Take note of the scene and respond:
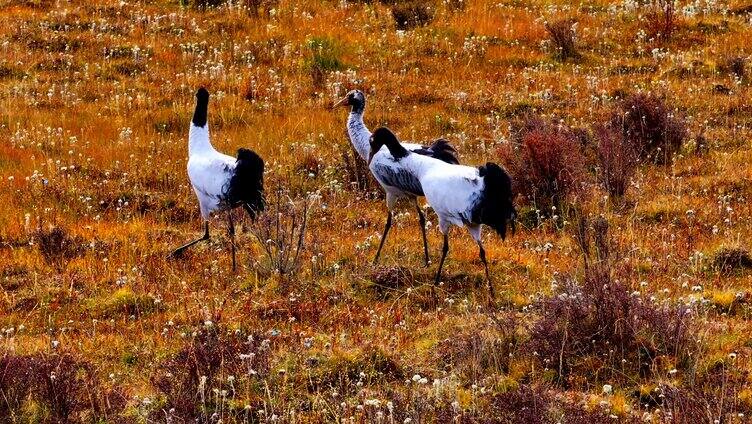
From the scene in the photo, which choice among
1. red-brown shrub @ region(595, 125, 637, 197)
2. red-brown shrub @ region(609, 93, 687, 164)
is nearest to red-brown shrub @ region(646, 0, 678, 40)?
red-brown shrub @ region(609, 93, 687, 164)

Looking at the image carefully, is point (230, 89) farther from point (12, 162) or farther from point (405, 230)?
point (405, 230)

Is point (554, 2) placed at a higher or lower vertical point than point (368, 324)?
higher

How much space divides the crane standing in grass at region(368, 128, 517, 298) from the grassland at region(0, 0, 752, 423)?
0.57 m

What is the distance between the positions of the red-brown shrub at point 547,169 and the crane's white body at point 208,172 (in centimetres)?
337

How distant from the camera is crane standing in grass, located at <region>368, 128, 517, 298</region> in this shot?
8844 millimetres

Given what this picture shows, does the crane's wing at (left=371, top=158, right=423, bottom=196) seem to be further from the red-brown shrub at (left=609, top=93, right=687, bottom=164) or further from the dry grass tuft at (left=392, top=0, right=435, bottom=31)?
the dry grass tuft at (left=392, top=0, right=435, bottom=31)

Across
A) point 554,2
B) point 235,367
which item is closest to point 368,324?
point 235,367

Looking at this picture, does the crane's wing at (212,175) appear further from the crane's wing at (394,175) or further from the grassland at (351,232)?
the crane's wing at (394,175)

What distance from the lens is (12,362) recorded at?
6.72m

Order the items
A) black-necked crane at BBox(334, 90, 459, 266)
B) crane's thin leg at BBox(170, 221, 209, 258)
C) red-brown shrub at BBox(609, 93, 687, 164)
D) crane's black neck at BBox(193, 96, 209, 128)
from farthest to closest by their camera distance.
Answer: red-brown shrub at BBox(609, 93, 687, 164) → crane's black neck at BBox(193, 96, 209, 128) → crane's thin leg at BBox(170, 221, 209, 258) → black-necked crane at BBox(334, 90, 459, 266)

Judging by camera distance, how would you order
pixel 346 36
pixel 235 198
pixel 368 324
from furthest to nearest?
1. pixel 346 36
2. pixel 235 198
3. pixel 368 324

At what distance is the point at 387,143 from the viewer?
9875mm

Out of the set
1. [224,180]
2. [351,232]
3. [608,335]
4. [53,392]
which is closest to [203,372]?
[53,392]

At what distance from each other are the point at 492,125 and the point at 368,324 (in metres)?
6.40
